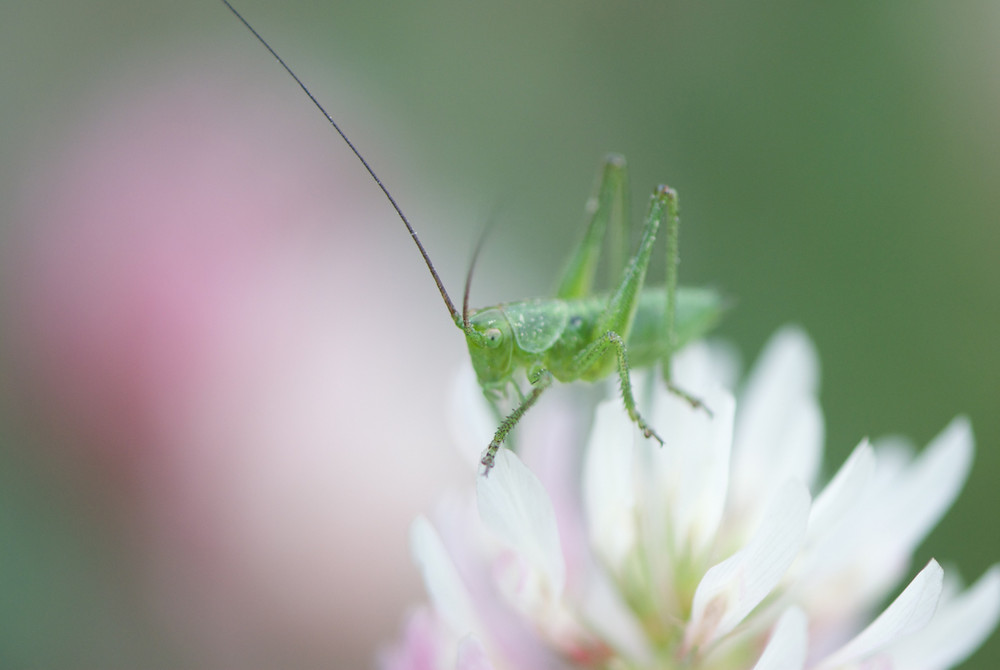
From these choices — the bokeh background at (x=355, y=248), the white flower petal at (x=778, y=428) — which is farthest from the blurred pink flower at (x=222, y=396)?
the white flower petal at (x=778, y=428)

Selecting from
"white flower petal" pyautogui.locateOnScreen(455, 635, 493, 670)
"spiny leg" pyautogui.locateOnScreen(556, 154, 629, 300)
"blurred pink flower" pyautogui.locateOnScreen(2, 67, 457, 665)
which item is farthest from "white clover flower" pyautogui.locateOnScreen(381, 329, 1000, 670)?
"blurred pink flower" pyautogui.locateOnScreen(2, 67, 457, 665)

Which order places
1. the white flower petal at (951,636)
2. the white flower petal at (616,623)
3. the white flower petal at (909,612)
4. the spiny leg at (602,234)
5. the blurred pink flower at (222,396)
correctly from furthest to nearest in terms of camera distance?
1. the blurred pink flower at (222,396)
2. the spiny leg at (602,234)
3. the white flower petal at (616,623)
4. the white flower petal at (951,636)
5. the white flower petal at (909,612)

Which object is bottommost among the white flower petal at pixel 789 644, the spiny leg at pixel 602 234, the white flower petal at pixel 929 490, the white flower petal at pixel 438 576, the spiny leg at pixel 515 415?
the white flower petal at pixel 929 490

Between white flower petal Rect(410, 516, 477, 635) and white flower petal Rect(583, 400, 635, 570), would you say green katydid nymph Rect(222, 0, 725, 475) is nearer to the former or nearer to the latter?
white flower petal Rect(583, 400, 635, 570)

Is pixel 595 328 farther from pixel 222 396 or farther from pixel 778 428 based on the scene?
pixel 222 396

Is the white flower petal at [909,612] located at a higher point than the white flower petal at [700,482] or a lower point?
lower

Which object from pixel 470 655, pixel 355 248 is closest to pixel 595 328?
pixel 470 655

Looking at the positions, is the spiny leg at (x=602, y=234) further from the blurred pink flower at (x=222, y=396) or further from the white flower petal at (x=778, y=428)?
the blurred pink flower at (x=222, y=396)
